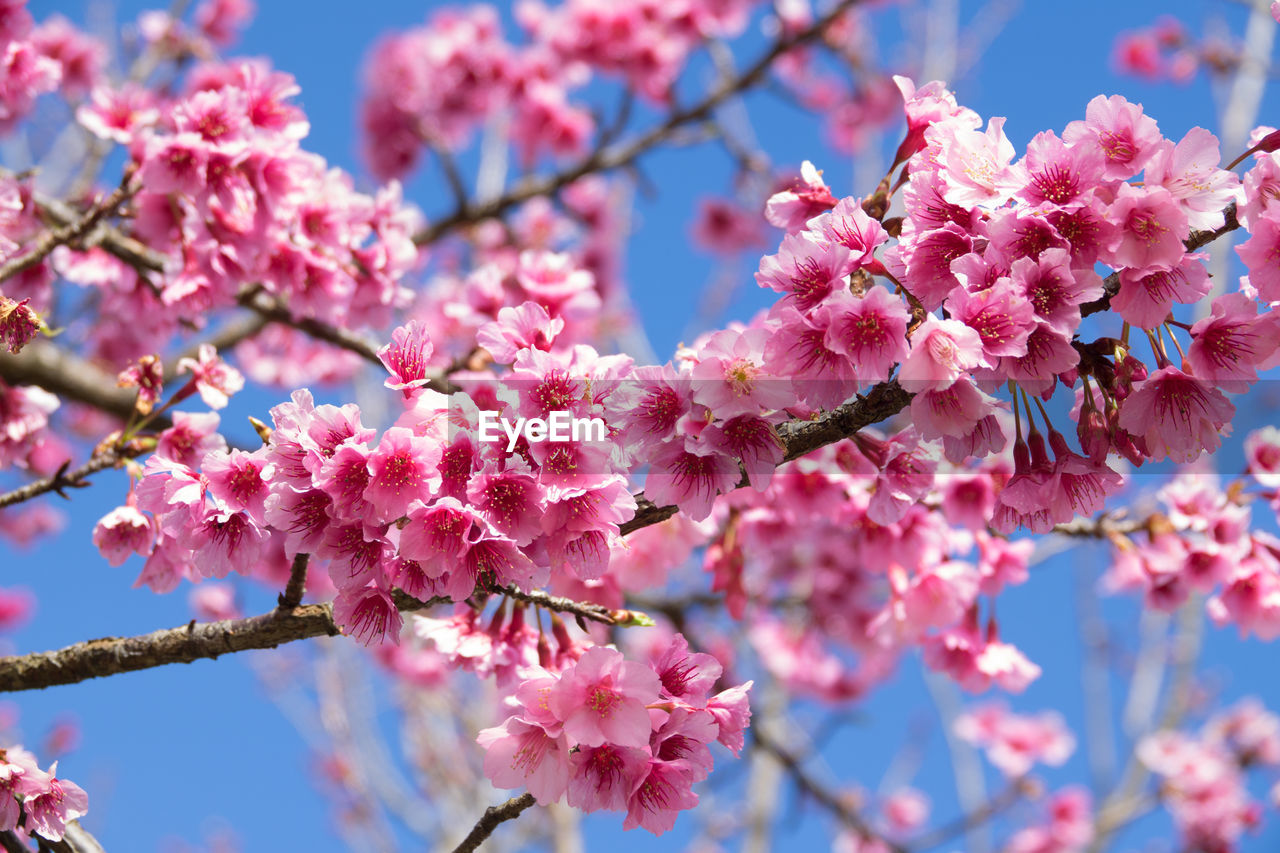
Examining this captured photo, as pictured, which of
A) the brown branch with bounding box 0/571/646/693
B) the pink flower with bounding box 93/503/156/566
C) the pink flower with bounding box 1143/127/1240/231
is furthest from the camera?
the pink flower with bounding box 93/503/156/566

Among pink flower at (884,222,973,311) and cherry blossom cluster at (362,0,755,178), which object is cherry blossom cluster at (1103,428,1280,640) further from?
cherry blossom cluster at (362,0,755,178)

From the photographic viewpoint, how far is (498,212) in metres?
5.57

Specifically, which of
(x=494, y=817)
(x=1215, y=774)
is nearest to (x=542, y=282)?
(x=494, y=817)

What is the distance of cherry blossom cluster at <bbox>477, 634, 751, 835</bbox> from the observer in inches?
65.6

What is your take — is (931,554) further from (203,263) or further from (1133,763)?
(1133,763)

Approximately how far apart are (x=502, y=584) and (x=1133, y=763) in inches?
315

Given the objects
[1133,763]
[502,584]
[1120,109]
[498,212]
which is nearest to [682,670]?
[502,584]

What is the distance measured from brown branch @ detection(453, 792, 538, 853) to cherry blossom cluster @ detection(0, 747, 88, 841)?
877mm

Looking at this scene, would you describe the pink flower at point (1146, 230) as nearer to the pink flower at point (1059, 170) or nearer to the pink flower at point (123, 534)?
the pink flower at point (1059, 170)

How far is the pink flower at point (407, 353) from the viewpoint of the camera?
1816 millimetres

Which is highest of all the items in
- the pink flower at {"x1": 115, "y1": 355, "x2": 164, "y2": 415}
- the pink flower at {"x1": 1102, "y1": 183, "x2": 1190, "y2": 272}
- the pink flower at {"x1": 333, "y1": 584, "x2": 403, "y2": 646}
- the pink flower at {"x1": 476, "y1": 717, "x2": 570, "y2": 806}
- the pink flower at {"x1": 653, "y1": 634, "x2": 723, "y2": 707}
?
the pink flower at {"x1": 115, "y1": 355, "x2": 164, "y2": 415}

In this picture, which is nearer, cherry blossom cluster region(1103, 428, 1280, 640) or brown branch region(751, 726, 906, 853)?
cherry blossom cluster region(1103, 428, 1280, 640)

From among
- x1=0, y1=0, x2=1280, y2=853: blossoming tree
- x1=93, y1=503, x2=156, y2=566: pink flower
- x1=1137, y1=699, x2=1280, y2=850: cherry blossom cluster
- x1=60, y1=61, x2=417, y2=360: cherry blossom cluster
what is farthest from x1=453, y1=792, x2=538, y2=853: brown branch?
x1=1137, y1=699, x2=1280, y2=850: cherry blossom cluster

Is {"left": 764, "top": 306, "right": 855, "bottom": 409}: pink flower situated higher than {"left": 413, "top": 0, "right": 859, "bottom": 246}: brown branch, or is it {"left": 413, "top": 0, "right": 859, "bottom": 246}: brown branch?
{"left": 413, "top": 0, "right": 859, "bottom": 246}: brown branch
